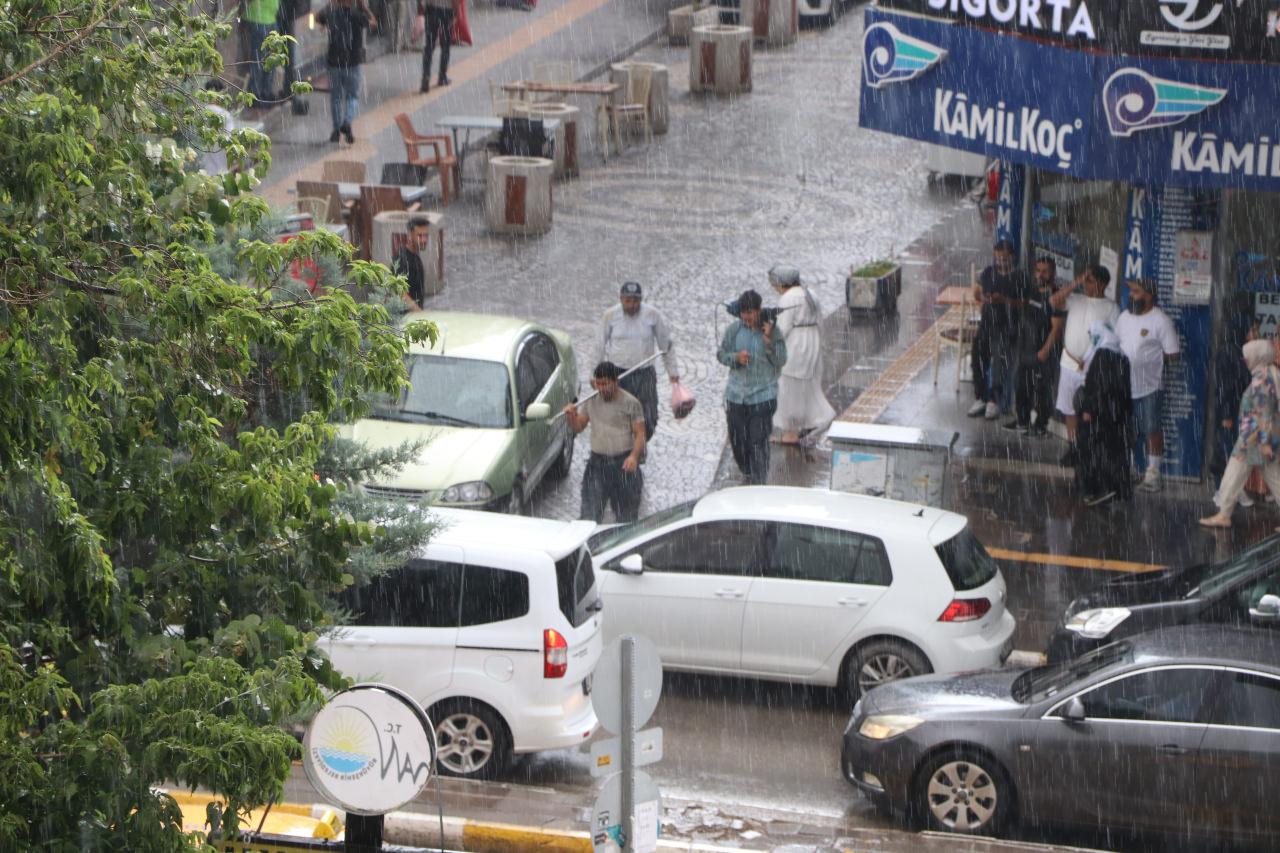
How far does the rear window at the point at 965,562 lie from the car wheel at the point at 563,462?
492cm

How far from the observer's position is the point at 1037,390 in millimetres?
18062

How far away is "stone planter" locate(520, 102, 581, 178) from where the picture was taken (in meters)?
26.5

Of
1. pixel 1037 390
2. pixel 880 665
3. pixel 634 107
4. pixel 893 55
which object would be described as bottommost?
pixel 880 665

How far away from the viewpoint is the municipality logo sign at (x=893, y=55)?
54.9 ft

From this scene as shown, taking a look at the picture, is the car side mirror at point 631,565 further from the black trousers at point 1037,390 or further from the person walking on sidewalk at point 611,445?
the black trousers at point 1037,390

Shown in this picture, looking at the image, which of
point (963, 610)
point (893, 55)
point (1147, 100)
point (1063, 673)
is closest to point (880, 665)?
point (963, 610)

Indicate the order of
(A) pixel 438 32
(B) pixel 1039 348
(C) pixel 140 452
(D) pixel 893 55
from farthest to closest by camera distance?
(A) pixel 438 32 → (B) pixel 1039 348 → (D) pixel 893 55 → (C) pixel 140 452

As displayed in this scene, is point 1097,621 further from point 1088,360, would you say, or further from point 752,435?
point 1088,360

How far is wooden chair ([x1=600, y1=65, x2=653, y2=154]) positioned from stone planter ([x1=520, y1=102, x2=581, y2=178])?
1480mm

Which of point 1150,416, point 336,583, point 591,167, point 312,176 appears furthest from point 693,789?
point 591,167

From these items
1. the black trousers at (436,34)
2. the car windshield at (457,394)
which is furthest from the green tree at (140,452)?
the black trousers at (436,34)

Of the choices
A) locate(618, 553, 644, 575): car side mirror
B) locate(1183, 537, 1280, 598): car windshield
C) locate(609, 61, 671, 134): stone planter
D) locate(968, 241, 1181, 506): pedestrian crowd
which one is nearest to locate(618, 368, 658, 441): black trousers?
locate(618, 553, 644, 575): car side mirror

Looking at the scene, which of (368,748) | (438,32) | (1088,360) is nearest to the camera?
(368,748)

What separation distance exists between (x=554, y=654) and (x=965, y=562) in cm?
300
